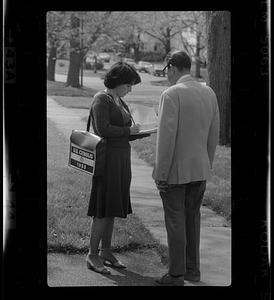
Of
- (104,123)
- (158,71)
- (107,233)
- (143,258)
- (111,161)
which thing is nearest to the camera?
(158,71)

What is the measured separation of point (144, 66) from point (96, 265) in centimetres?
127

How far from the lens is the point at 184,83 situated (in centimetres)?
447

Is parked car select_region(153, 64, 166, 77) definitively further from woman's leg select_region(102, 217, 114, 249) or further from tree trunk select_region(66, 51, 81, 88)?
woman's leg select_region(102, 217, 114, 249)

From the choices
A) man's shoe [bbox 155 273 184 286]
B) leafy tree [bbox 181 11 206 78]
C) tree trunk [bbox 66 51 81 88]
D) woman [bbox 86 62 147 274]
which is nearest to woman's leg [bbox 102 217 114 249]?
woman [bbox 86 62 147 274]

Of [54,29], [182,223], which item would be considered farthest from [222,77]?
[54,29]

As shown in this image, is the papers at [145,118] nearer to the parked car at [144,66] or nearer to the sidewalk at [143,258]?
the parked car at [144,66]

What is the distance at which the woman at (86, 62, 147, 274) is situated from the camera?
4602 millimetres

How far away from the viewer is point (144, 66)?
14.9ft

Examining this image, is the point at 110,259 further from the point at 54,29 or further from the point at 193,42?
the point at 54,29

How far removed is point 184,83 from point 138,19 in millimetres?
750

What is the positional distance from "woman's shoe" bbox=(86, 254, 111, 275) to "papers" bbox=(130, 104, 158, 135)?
2.79 ft
